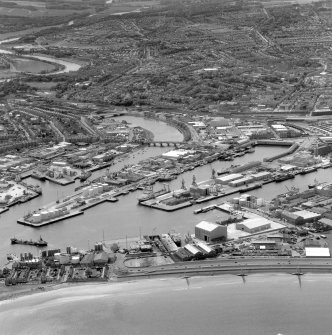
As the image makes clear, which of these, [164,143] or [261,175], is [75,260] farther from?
[164,143]

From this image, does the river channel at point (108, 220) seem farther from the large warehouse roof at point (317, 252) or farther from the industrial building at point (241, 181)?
the large warehouse roof at point (317, 252)

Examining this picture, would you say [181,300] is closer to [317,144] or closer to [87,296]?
[87,296]

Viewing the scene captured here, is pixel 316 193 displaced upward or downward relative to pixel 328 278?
upward

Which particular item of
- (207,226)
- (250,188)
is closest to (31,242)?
(207,226)

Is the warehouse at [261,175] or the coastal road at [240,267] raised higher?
the warehouse at [261,175]

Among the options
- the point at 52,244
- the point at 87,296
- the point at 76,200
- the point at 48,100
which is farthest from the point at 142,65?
the point at 87,296

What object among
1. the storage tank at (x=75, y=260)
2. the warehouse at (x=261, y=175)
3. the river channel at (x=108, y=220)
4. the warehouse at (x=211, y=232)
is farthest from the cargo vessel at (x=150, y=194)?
the storage tank at (x=75, y=260)
